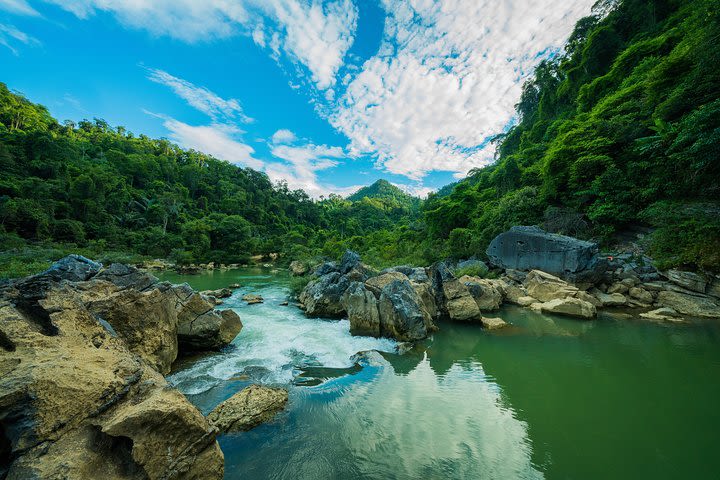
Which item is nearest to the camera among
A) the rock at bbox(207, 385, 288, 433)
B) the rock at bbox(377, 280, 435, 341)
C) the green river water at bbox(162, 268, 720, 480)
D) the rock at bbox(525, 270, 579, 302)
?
the green river water at bbox(162, 268, 720, 480)

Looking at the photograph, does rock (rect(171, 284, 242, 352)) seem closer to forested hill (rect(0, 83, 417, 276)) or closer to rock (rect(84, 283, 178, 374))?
rock (rect(84, 283, 178, 374))

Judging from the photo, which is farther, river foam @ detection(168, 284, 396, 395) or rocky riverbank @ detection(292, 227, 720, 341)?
rocky riverbank @ detection(292, 227, 720, 341)

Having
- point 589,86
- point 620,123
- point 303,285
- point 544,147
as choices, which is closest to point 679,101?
point 620,123

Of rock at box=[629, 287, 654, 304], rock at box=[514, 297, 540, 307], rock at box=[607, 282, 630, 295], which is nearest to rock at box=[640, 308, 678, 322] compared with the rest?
rock at box=[629, 287, 654, 304]

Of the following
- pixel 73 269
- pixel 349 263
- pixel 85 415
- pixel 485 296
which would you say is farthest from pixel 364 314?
pixel 73 269

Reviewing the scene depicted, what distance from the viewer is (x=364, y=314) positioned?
800 centimetres

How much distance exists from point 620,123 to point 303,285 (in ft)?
63.6

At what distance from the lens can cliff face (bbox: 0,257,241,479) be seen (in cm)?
190

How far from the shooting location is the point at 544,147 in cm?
2430

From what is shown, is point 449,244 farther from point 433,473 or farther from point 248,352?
point 433,473

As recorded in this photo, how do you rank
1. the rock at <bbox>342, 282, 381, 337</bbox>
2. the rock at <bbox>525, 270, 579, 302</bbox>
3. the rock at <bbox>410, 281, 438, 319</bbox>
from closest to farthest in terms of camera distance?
the rock at <bbox>342, 282, 381, 337</bbox>, the rock at <bbox>410, 281, 438, 319</bbox>, the rock at <bbox>525, 270, 579, 302</bbox>

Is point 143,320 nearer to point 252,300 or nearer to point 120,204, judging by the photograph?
point 252,300

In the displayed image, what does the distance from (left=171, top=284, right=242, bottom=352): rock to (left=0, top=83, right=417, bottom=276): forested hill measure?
1090 centimetres

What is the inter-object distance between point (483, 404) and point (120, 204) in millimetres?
48340
